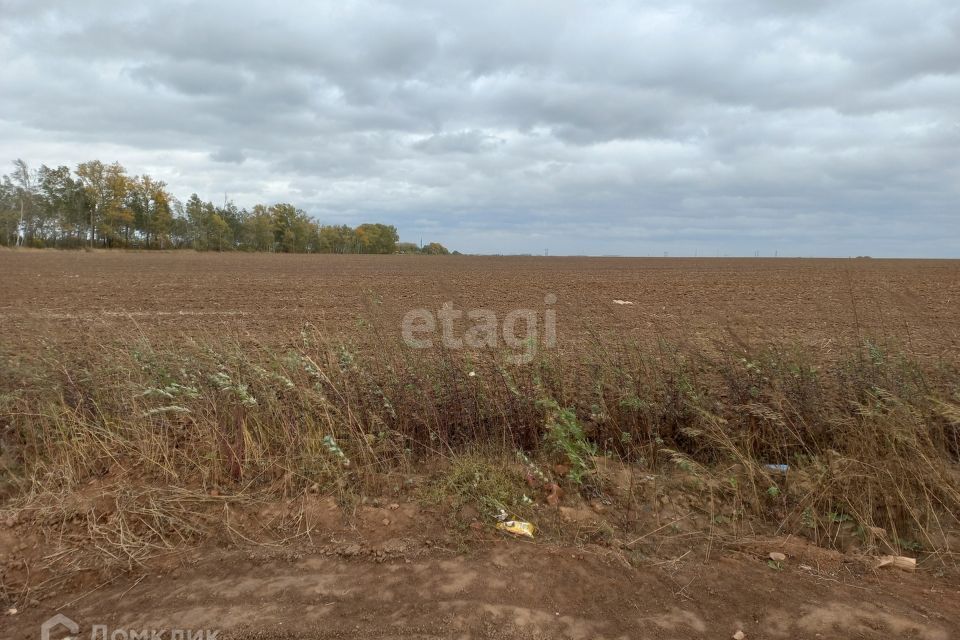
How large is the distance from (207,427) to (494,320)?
21.8ft

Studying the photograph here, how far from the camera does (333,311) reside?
13.2 meters

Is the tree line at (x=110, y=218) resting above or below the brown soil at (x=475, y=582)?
above

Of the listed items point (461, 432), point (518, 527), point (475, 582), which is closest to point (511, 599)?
point (475, 582)

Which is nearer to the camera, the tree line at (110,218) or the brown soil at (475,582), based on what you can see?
the brown soil at (475,582)

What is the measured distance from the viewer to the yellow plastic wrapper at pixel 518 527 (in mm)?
3697

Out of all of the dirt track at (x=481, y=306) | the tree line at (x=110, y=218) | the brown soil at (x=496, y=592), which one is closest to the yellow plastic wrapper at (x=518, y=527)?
the brown soil at (x=496, y=592)

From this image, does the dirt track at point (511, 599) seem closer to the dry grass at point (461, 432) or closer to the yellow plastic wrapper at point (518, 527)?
the yellow plastic wrapper at point (518, 527)

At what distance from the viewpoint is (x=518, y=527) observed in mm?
3744

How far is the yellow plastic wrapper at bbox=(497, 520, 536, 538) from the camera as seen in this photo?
3697mm

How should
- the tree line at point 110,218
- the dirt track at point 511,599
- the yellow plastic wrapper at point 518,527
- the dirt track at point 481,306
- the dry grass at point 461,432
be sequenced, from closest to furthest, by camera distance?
1. the dirt track at point 511,599
2. the yellow plastic wrapper at point 518,527
3. the dry grass at point 461,432
4. the dirt track at point 481,306
5. the tree line at point 110,218

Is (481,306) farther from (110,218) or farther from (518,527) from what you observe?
(110,218)

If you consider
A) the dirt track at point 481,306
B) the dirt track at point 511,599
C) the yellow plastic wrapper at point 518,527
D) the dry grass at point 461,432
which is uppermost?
the dirt track at point 481,306

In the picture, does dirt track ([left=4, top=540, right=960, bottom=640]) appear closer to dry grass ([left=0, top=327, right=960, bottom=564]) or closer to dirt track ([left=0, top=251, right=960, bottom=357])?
dry grass ([left=0, top=327, right=960, bottom=564])

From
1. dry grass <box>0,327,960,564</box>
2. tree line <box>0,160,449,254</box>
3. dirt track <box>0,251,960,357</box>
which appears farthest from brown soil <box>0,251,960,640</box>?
tree line <box>0,160,449,254</box>
